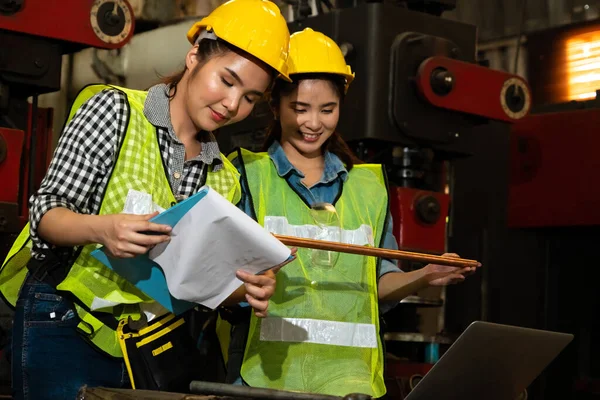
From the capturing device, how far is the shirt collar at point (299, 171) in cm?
235

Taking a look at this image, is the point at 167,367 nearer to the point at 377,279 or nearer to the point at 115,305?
the point at 115,305

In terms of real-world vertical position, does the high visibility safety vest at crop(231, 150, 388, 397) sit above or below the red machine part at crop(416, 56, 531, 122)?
below

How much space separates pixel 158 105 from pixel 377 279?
705 millimetres

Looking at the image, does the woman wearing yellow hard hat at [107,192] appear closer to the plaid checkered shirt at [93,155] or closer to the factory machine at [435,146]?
the plaid checkered shirt at [93,155]

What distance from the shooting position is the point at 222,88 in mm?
→ 1965

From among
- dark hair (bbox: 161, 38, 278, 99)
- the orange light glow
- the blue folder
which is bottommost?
the blue folder

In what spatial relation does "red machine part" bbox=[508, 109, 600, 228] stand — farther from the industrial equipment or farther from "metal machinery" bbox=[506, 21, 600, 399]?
the industrial equipment

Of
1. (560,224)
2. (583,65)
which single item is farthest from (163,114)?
(583,65)

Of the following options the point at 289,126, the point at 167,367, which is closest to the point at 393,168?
the point at 289,126

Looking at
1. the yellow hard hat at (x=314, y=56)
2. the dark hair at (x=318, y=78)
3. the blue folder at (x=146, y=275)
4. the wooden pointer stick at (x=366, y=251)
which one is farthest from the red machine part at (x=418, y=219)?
the blue folder at (x=146, y=275)

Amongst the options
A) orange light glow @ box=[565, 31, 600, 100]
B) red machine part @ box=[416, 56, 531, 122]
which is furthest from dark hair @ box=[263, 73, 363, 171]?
orange light glow @ box=[565, 31, 600, 100]

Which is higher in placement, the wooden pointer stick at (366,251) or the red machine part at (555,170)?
the red machine part at (555,170)

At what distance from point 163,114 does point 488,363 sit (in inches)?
31.9

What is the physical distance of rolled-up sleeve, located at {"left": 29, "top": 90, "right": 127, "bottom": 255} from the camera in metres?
1.81
